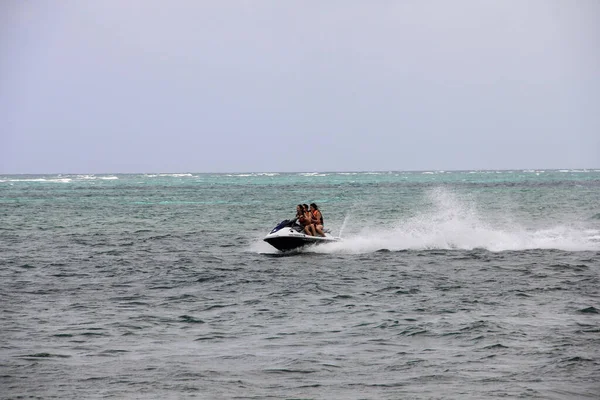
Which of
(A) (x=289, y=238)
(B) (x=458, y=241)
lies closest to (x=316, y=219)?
(A) (x=289, y=238)

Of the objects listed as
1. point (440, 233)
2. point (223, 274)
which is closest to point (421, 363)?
point (223, 274)

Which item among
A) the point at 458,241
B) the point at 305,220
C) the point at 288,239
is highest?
the point at 305,220

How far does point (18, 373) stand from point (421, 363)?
5392 millimetres

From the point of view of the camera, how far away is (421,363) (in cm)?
1161

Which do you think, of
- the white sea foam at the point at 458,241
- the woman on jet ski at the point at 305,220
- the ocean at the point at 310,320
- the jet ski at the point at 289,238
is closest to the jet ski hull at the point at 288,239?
the jet ski at the point at 289,238

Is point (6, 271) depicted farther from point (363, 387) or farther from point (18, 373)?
point (363, 387)

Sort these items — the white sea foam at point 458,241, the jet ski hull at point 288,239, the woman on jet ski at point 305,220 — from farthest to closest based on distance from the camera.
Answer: the white sea foam at point 458,241, the woman on jet ski at point 305,220, the jet ski hull at point 288,239

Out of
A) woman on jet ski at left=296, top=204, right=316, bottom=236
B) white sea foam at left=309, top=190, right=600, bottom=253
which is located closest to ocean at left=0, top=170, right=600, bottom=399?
white sea foam at left=309, top=190, right=600, bottom=253

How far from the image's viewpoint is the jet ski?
2525cm

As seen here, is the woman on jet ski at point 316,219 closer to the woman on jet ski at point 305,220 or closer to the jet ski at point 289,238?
the woman on jet ski at point 305,220

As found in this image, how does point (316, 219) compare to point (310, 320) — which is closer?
point (310, 320)

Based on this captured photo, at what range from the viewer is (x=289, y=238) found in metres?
25.2

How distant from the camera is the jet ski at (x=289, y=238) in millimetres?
25250

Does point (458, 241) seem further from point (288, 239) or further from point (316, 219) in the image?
point (288, 239)
